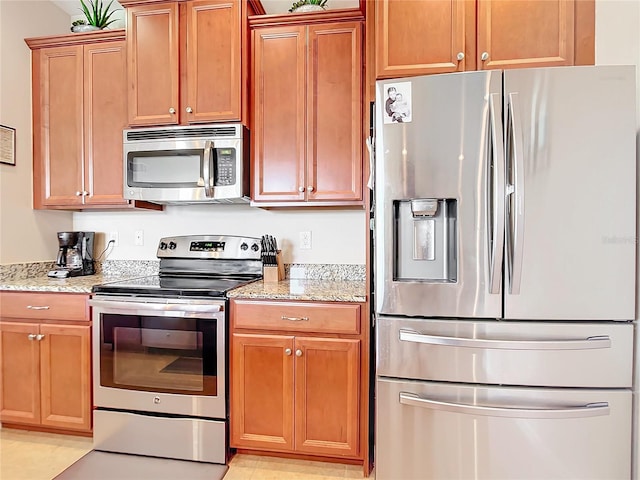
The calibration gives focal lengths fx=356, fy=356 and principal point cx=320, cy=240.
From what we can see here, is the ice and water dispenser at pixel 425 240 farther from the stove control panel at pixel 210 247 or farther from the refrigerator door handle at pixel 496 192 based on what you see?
the stove control panel at pixel 210 247

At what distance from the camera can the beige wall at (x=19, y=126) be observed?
2.22 meters

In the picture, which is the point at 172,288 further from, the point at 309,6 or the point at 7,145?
the point at 309,6

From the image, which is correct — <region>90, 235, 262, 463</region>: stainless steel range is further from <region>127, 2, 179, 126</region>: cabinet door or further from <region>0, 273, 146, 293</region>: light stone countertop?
<region>127, 2, 179, 126</region>: cabinet door

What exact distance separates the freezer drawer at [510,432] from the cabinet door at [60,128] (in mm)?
2376

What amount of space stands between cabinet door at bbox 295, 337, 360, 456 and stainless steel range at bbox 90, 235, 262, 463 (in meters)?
0.39

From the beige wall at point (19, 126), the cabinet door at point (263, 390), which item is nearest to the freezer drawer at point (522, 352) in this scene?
the cabinet door at point (263, 390)

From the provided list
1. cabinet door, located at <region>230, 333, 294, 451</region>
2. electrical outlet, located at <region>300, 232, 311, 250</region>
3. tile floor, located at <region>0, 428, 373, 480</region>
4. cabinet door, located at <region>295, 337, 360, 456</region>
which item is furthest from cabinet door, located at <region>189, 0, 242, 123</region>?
tile floor, located at <region>0, 428, 373, 480</region>

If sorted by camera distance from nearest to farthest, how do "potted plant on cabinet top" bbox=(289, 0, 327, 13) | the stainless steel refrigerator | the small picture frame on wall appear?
the stainless steel refrigerator, "potted plant on cabinet top" bbox=(289, 0, 327, 13), the small picture frame on wall

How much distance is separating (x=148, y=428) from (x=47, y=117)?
2074 mm

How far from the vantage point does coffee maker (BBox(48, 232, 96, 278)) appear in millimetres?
2396

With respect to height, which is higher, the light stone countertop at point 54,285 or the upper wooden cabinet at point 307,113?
the upper wooden cabinet at point 307,113

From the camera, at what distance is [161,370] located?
6.09 feet

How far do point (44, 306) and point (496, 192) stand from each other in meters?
2.38

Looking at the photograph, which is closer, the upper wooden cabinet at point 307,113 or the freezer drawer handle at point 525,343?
the freezer drawer handle at point 525,343
